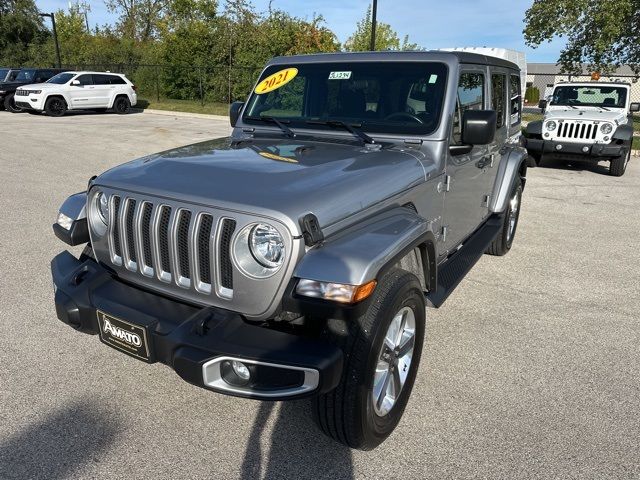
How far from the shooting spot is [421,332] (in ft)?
9.55

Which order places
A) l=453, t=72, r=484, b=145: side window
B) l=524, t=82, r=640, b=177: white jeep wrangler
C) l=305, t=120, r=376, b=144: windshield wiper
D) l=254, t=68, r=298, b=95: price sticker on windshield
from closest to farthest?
l=305, t=120, r=376, b=144: windshield wiper < l=453, t=72, r=484, b=145: side window < l=254, t=68, r=298, b=95: price sticker on windshield < l=524, t=82, r=640, b=177: white jeep wrangler

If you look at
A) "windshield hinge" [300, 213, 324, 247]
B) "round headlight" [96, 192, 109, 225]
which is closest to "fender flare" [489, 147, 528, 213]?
"windshield hinge" [300, 213, 324, 247]

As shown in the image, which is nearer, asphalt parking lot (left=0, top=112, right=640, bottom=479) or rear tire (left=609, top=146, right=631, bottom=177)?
asphalt parking lot (left=0, top=112, right=640, bottom=479)

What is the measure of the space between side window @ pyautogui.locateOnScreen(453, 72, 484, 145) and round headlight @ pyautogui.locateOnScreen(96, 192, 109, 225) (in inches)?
88.7

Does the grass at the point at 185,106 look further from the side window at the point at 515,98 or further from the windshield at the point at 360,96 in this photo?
the windshield at the point at 360,96

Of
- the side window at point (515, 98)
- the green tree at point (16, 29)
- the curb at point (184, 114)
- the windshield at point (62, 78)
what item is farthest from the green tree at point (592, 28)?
the green tree at point (16, 29)

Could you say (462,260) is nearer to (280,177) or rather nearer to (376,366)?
(376,366)

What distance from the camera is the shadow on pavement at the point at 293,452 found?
2537 mm

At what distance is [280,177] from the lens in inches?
103

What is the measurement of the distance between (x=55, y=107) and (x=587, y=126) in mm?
18517

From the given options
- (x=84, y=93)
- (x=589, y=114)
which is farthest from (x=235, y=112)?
(x=84, y=93)

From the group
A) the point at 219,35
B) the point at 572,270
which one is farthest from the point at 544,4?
the point at 572,270

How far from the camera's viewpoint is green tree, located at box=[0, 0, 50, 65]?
38.5 m

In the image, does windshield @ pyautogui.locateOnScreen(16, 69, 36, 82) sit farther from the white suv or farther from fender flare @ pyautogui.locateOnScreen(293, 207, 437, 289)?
fender flare @ pyautogui.locateOnScreen(293, 207, 437, 289)
